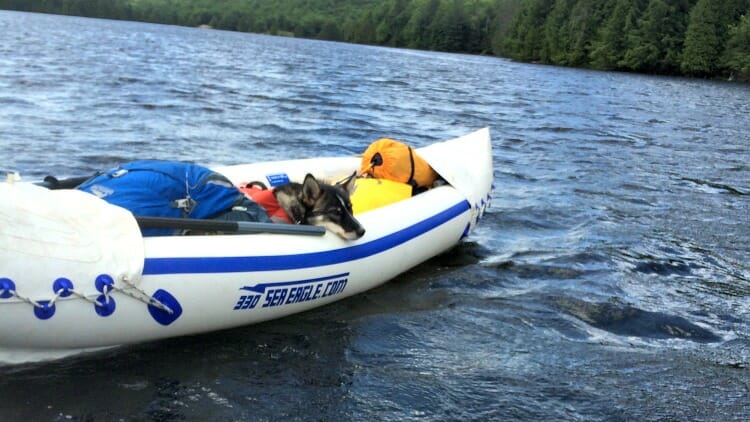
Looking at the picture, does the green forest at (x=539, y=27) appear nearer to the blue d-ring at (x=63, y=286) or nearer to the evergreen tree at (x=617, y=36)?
the evergreen tree at (x=617, y=36)

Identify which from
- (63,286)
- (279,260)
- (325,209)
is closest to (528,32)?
(325,209)

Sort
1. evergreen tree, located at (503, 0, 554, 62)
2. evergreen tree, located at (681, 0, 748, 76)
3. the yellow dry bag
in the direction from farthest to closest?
evergreen tree, located at (503, 0, 554, 62) → evergreen tree, located at (681, 0, 748, 76) → the yellow dry bag

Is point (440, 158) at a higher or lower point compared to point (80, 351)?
higher

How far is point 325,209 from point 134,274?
1763 mm

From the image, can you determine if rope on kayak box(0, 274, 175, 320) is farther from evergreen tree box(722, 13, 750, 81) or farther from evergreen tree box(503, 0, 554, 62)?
evergreen tree box(503, 0, 554, 62)

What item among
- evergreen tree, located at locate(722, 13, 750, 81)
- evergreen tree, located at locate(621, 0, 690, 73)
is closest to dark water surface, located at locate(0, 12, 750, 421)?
evergreen tree, located at locate(722, 13, 750, 81)

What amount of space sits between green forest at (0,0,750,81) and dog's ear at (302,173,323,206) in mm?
63736

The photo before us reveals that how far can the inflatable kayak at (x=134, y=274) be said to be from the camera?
4.13 metres

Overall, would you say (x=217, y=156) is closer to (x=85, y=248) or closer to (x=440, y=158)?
(x=440, y=158)

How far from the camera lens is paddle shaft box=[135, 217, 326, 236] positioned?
474cm

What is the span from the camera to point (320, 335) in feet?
18.0

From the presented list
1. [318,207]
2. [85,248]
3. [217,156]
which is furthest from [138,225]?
[217,156]

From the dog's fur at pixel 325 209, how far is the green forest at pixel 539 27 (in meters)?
63.6

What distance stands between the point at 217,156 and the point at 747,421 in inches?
380
